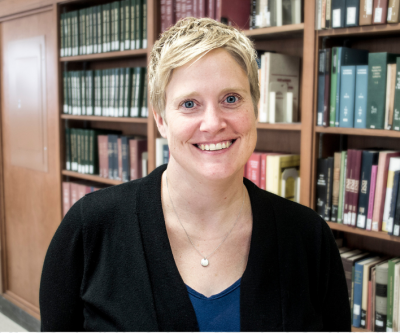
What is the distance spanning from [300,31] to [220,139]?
115cm

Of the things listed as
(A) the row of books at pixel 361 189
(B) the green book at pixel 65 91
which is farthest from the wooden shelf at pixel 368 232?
(B) the green book at pixel 65 91

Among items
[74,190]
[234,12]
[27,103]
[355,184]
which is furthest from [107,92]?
[355,184]

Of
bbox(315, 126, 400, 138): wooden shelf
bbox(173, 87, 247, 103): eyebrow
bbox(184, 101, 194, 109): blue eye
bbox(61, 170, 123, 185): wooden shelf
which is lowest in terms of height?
bbox(61, 170, 123, 185): wooden shelf

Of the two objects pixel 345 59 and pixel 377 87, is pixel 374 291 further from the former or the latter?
pixel 345 59

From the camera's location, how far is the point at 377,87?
167 cm

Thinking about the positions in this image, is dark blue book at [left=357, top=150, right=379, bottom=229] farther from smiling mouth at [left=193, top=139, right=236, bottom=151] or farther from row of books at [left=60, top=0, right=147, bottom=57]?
row of books at [left=60, top=0, right=147, bottom=57]

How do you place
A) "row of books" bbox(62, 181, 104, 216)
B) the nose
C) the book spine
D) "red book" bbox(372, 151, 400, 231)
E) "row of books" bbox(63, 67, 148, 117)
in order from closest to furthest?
the nose < "red book" bbox(372, 151, 400, 231) < the book spine < "row of books" bbox(63, 67, 148, 117) < "row of books" bbox(62, 181, 104, 216)

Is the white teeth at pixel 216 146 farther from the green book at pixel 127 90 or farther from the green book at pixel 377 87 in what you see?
the green book at pixel 127 90

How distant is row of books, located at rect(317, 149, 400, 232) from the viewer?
66.2 inches

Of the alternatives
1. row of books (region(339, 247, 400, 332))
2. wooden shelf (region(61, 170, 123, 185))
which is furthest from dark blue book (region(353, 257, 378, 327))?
wooden shelf (region(61, 170, 123, 185))

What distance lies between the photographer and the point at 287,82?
2.11 metres

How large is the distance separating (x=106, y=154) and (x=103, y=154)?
3 cm

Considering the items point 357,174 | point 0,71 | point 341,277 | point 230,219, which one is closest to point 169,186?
point 230,219

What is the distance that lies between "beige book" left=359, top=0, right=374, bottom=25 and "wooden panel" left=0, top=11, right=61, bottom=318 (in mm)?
2123
